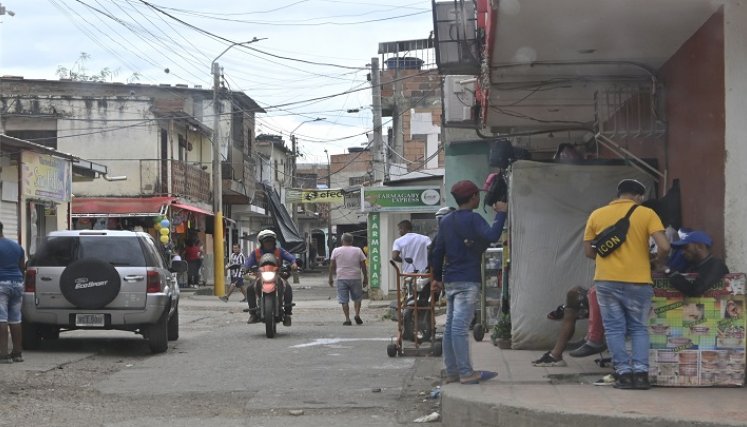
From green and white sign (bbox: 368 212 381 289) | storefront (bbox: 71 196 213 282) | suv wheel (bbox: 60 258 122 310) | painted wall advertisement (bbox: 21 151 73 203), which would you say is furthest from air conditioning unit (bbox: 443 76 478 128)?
storefront (bbox: 71 196 213 282)

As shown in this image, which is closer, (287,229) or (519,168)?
(519,168)

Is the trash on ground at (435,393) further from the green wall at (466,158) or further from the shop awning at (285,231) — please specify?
the shop awning at (285,231)

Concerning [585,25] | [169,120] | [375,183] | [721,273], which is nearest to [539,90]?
[585,25]

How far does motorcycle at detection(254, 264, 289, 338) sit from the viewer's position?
49.5 ft

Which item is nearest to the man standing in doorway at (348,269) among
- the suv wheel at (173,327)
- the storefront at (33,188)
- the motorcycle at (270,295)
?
the motorcycle at (270,295)

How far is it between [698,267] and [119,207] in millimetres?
27709

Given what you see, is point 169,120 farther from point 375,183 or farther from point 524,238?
point 524,238

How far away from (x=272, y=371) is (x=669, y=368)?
4880 mm

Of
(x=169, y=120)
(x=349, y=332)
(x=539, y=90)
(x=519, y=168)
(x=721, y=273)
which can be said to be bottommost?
(x=349, y=332)

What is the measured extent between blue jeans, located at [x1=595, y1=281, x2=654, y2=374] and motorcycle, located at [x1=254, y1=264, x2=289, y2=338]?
826 centimetres

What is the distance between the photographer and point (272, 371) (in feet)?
36.1

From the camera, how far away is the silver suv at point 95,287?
12461mm

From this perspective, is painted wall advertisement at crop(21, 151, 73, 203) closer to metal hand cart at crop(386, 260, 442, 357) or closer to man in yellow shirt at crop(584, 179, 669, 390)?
metal hand cart at crop(386, 260, 442, 357)

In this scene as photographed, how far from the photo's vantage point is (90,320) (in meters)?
12.6
